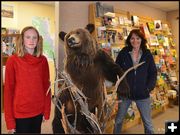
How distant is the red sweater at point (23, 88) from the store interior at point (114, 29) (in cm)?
16

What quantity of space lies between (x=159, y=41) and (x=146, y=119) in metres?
1.92

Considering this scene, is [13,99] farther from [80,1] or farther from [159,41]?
[159,41]

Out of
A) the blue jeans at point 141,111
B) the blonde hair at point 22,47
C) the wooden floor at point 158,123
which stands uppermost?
the blonde hair at point 22,47

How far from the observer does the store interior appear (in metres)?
2.12

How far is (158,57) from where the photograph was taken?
3627 mm

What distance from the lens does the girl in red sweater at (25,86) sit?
1478 millimetres

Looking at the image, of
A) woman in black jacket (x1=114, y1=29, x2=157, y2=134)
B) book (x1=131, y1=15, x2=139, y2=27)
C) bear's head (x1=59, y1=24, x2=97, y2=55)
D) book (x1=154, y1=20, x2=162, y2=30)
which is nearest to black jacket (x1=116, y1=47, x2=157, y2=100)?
woman in black jacket (x1=114, y1=29, x2=157, y2=134)

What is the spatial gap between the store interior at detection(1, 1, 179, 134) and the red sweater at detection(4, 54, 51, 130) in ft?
0.53

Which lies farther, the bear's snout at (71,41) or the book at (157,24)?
the book at (157,24)

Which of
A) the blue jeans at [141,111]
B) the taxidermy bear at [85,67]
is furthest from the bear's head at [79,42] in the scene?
the blue jeans at [141,111]

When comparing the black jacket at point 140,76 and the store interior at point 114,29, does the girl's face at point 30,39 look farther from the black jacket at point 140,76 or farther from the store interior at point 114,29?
the black jacket at point 140,76

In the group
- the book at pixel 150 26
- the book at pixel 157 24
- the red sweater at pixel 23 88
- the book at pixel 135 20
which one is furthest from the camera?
the book at pixel 157 24

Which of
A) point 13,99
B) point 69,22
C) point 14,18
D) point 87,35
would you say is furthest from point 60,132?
point 14,18

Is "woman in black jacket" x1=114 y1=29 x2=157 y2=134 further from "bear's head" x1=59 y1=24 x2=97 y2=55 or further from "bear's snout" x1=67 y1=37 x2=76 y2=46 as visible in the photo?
"bear's snout" x1=67 y1=37 x2=76 y2=46
